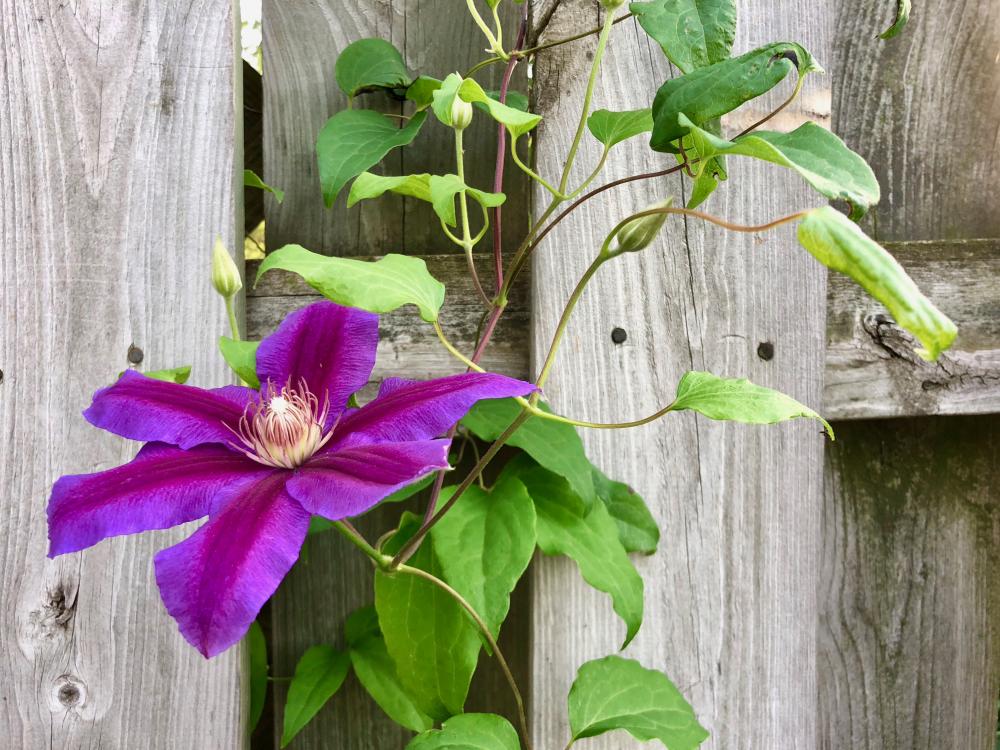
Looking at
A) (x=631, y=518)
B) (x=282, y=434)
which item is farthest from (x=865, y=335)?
(x=282, y=434)

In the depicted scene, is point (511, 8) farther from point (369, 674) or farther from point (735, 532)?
point (369, 674)

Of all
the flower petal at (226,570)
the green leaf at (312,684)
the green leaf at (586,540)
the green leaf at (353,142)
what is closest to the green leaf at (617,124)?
the green leaf at (353,142)

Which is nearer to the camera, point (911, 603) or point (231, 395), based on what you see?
point (231, 395)

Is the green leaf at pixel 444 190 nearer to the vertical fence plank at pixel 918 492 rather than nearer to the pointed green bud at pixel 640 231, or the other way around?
the pointed green bud at pixel 640 231

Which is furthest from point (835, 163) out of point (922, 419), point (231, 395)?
point (922, 419)

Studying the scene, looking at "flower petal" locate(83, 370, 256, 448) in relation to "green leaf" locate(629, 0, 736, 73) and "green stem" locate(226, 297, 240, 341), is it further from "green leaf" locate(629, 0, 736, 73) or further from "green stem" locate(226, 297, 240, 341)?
"green leaf" locate(629, 0, 736, 73)
